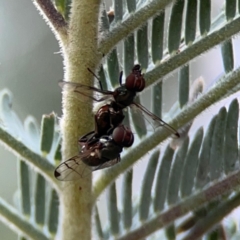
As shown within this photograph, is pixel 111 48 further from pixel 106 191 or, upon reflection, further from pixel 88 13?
pixel 106 191

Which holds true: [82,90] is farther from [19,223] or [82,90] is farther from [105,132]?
[19,223]

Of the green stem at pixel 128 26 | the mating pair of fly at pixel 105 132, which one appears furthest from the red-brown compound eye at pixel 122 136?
the green stem at pixel 128 26

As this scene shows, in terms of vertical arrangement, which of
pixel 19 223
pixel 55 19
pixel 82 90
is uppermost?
pixel 55 19

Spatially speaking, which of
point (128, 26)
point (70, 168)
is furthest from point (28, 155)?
point (128, 26)

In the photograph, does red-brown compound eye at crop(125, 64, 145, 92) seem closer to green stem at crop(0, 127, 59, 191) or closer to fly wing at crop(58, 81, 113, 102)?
fly wing at crop(58, 81, 113, 102)

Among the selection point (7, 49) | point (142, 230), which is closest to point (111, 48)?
point (142, 230)

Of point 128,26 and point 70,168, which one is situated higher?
point 128,26
